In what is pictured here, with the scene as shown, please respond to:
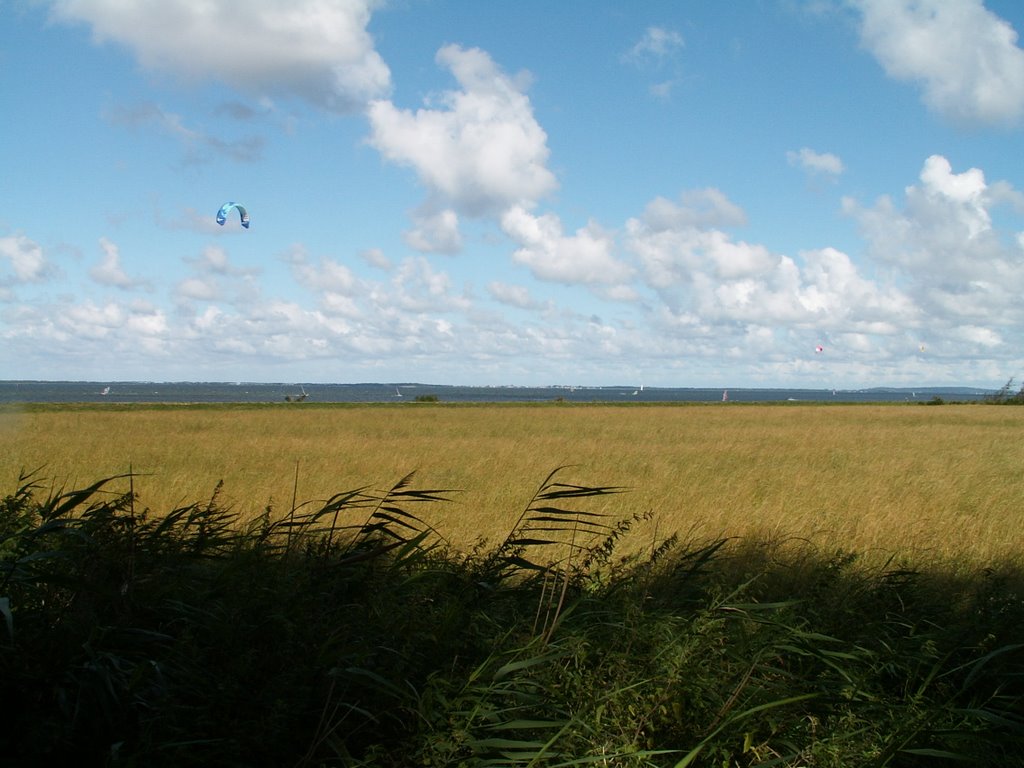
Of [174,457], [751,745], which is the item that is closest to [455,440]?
[174,457]

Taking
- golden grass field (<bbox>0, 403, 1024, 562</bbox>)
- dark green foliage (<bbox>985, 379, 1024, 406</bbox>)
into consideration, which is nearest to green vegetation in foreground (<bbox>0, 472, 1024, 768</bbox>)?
golden grass field (<bbox>0, 403, 1024, 562</bbox>)

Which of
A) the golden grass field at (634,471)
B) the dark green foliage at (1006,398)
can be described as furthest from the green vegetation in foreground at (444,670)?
the dark green foliage at (1006,398)

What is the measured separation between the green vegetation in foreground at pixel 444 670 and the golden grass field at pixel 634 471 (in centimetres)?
211

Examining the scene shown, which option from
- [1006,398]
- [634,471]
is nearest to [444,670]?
[634,471]

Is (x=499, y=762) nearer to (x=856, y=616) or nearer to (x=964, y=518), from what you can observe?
(x=856, y=616)

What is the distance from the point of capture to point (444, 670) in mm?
4090

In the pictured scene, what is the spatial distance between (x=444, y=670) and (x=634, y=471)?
13.0m

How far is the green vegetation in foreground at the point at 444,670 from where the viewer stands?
11.6 ft

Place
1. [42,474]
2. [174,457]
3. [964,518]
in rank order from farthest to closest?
[174,457] → [42,474] → [964,518]

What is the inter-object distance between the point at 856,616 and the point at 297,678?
3401mm

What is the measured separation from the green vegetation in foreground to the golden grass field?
6.93 ft

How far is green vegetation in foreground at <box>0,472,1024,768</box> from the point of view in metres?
3.53

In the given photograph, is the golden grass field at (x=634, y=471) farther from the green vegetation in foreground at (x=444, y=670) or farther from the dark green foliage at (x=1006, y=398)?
the dark green foliage at (x=1006, y=398)

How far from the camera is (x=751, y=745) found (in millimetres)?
3832
